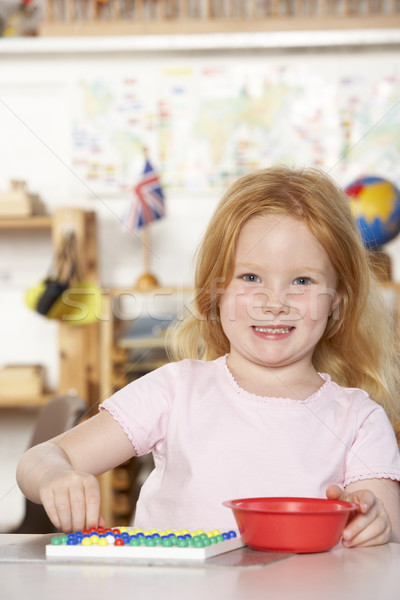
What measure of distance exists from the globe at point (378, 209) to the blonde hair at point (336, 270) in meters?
1.20

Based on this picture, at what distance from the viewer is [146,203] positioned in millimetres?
2678

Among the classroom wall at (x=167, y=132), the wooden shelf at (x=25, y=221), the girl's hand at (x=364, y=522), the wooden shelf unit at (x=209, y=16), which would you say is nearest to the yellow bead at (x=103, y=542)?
the girl's hand at (x=364, y=522)

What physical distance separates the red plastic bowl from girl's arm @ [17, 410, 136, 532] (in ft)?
0.50

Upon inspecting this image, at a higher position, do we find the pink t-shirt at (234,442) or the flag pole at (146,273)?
the pink t-shirt at (234,442)

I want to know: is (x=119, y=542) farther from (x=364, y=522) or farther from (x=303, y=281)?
(x=303, y=281)

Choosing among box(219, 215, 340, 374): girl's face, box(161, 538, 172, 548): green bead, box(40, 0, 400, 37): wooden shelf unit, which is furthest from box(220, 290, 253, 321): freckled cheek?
box(40, 0, 400, 37): wooden shelf unit

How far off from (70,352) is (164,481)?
1758 mm

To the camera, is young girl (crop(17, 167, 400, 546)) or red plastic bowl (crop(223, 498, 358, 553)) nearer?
red plastic bowl (crop(223, 498, 358, 553))

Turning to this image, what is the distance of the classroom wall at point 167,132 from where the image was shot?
2.88 metres

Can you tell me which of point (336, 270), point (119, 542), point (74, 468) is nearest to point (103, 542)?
point (119, 542)

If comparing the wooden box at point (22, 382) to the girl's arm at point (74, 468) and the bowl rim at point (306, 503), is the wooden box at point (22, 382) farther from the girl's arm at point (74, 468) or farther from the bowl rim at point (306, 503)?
the bowl rim at point (306, 503)

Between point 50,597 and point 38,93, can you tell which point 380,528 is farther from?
point 38,93

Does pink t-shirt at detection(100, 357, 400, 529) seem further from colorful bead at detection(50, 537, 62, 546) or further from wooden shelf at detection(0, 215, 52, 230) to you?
wooden shelf at detection(0, 215, 52, 230)

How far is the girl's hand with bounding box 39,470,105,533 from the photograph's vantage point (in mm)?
766
